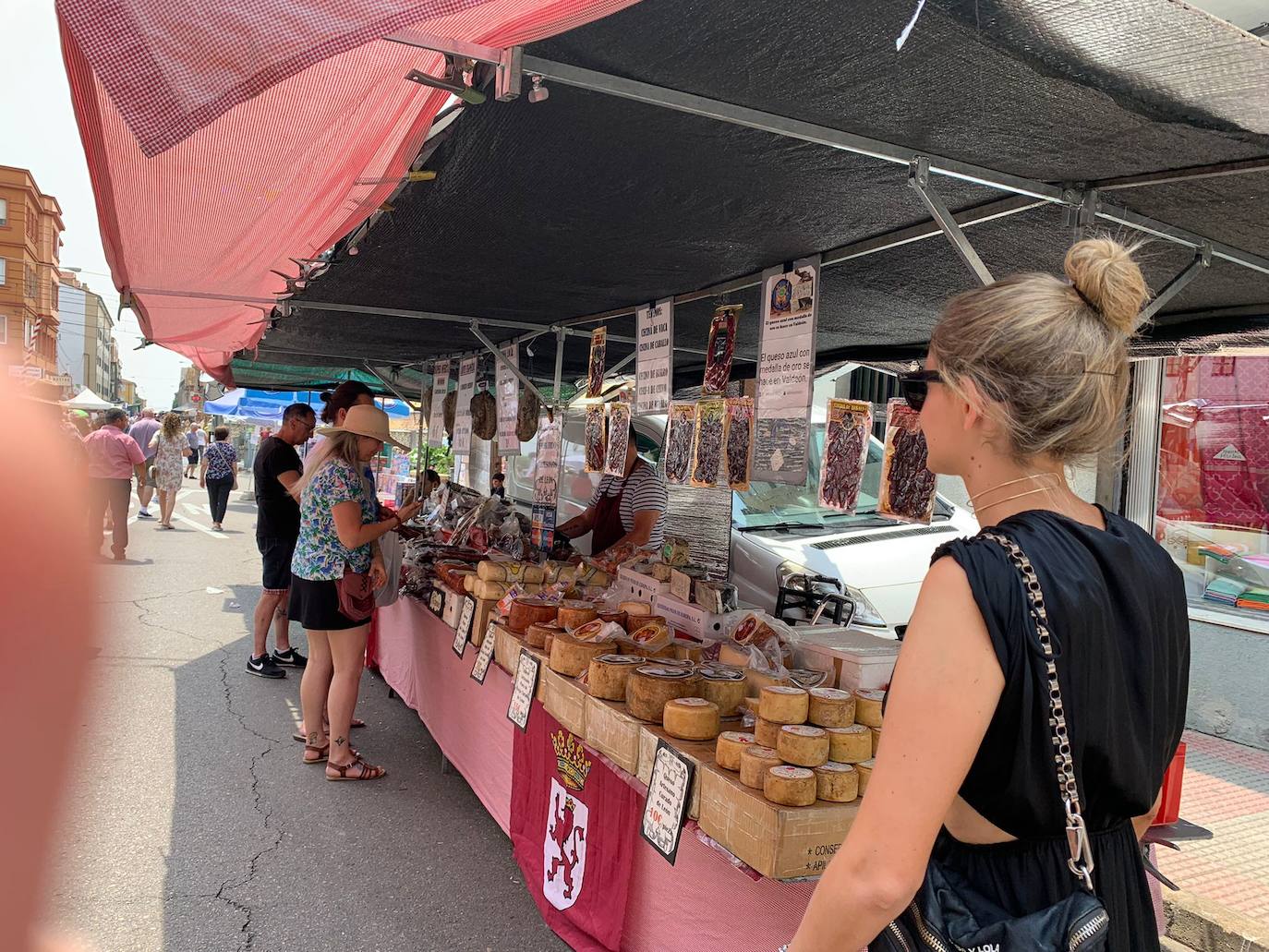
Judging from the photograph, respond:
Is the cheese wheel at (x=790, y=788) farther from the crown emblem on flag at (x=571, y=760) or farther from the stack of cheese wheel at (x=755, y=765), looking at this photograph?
the crown emblem on flag at (x=571, y=760)

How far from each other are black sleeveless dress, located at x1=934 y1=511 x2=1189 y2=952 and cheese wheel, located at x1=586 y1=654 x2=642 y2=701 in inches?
59.8

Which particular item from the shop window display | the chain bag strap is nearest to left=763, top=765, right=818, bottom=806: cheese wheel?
the chain bag strap

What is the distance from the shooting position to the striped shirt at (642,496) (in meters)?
5.84

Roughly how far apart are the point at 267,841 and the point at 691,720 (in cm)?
240

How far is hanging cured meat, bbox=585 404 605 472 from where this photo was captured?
5707 millimetres

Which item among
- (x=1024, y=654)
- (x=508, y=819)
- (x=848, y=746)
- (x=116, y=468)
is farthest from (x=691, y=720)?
(x=116, y=468)

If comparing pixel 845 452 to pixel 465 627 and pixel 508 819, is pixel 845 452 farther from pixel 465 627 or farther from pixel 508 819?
pixel 508 819

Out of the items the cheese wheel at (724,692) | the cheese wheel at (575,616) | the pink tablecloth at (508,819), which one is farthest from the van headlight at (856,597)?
the cheese wheel at (724,692)

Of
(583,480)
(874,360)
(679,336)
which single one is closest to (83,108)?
(679,336)

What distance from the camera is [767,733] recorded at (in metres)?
2.19

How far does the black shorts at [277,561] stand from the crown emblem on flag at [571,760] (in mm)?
3825

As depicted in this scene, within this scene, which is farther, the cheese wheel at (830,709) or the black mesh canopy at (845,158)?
the cheese wheel at (830,709)

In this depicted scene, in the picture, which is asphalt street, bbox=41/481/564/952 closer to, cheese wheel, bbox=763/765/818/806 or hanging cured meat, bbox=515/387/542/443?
cheese wheel, bbox=763/765/818/806

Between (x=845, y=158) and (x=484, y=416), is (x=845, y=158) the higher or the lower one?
the higher one
